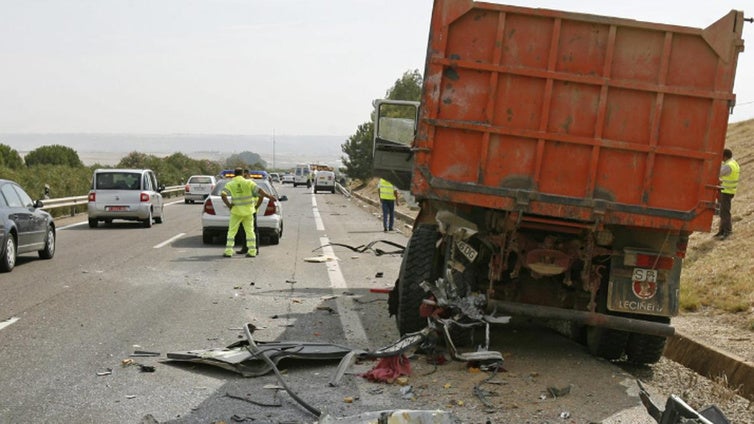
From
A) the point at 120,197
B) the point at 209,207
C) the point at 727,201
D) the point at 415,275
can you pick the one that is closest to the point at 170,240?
the point at 209,207

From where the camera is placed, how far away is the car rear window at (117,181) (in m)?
24.2

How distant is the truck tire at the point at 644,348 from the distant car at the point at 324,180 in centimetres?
5777

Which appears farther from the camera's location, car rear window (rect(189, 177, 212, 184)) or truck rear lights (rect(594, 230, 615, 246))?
car rear window (rect(189, 177, 212, 184))

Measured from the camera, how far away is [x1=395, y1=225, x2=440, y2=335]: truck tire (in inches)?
310

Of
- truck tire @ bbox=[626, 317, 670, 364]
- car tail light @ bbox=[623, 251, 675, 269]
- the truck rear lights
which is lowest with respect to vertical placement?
truck tire @ bbox=[626, 317, 670, 364]

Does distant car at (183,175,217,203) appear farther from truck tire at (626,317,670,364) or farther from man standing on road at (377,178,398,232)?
truck tire at (626,317,670,364)

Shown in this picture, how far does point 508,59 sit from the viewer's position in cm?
712

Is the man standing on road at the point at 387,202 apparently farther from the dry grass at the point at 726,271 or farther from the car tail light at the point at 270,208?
the dry grass at the point at 726,271

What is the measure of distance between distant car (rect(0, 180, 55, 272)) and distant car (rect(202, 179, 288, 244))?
359 cm

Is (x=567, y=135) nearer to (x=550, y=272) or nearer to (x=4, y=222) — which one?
(x=550, y=272)

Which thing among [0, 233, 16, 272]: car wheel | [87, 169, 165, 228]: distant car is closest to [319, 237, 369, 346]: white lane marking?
[0, 233, 16, 272]: car wheel

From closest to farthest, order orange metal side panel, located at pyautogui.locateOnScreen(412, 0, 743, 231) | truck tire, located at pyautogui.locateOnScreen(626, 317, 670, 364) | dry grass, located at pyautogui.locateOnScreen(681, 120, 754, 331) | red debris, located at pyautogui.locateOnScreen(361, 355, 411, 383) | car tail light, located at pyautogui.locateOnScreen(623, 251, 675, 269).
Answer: red debris, located at pyautogui.locateOnScreen(361, 355, 411, 383)
orange metal side panel, located at pyautogui.locateOnScreen(412, 0, 743, 231)
car tail light, located at pyautogui.locateOnScreen(623, 251, 675, 269)
truck tire, located at pyautogui.locateOnScreen(626, 317, 670, 364)
dry grass, located at pyautogui.locateOnScreen(681, 120, 754, 331)

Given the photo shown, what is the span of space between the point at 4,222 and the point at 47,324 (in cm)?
518

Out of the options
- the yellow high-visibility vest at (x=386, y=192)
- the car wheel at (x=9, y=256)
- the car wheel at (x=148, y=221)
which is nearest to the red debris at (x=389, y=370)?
the car wheel at (x=9, y=256)
